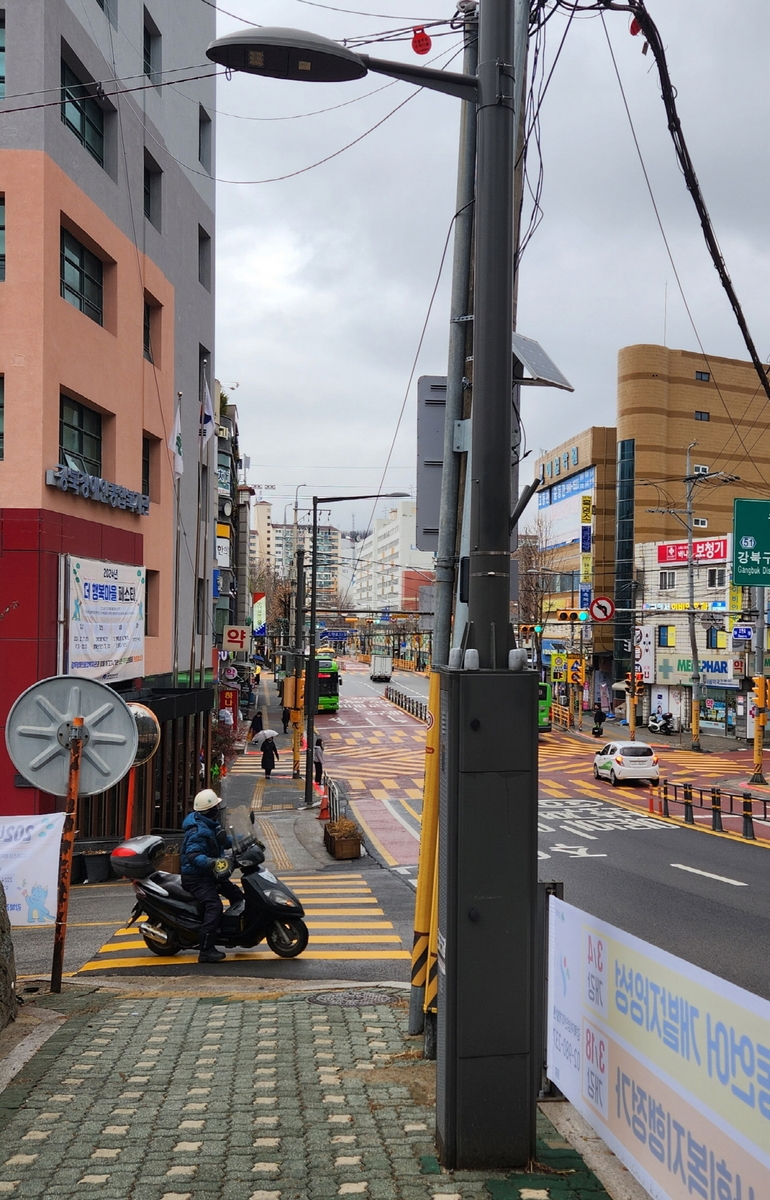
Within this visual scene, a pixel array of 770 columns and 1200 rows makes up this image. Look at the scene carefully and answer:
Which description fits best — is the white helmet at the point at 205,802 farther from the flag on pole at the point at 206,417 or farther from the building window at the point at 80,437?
the flag on pole at the point at 206,417

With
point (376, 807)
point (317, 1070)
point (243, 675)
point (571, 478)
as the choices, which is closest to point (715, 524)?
point (571, 478)

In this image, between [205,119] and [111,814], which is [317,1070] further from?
[205,119]

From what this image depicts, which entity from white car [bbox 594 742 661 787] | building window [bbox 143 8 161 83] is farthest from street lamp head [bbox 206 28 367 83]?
white car [bbox 594 742 661 787]

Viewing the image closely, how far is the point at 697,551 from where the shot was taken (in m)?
52.4

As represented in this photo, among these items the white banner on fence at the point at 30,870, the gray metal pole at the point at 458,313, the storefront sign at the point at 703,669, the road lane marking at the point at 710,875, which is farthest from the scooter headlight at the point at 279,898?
the storefront sign at the point at 703,669

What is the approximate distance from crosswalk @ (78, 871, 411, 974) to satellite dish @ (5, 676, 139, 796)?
10.1 feet

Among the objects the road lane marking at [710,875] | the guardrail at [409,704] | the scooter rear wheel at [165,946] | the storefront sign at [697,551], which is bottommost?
the guardrail at [409,704]

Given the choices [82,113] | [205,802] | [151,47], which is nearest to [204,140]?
[151,47]

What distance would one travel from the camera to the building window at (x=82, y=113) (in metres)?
17.8

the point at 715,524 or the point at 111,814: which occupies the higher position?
the point at 715,524

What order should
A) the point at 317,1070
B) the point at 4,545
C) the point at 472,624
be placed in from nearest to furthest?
the point at 472,624
the point at 317,1070
the point at 4,545

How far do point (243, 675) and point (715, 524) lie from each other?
3383cm

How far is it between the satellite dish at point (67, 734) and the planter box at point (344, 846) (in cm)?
1284

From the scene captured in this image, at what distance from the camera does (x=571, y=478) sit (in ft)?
236
